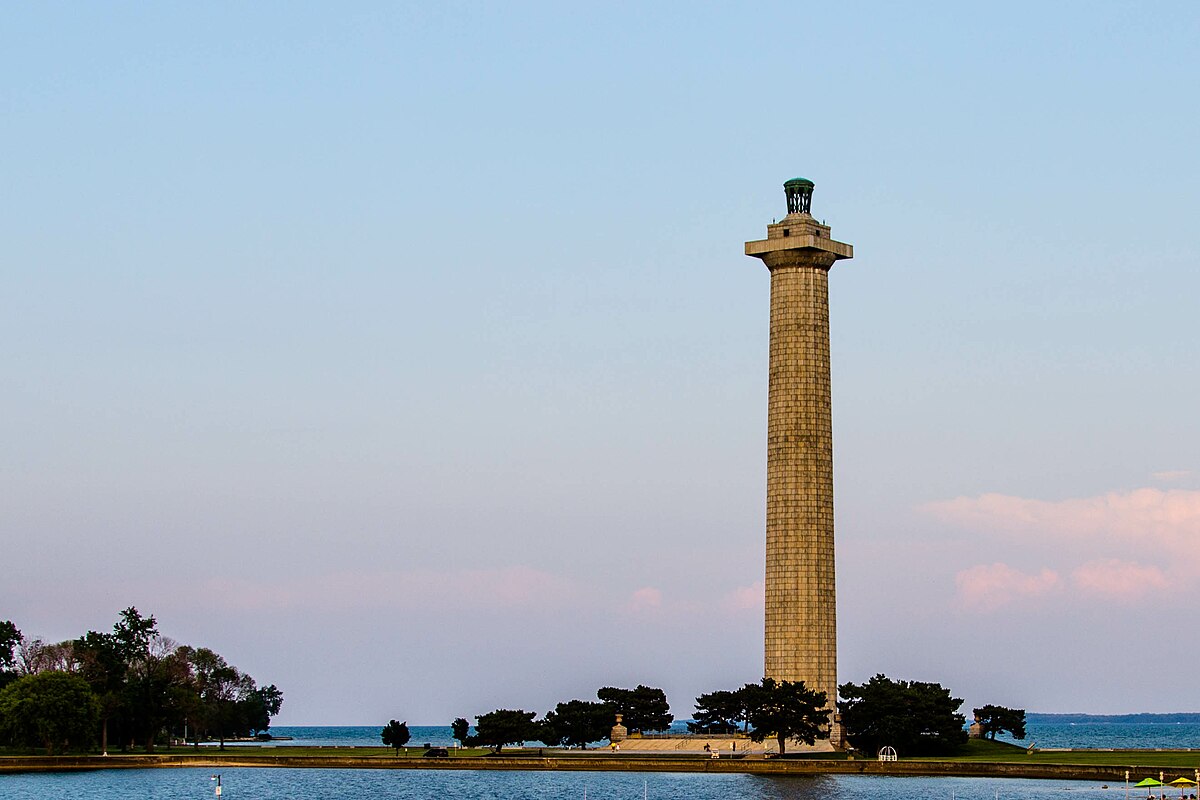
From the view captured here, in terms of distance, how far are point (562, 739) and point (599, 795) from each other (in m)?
23.7

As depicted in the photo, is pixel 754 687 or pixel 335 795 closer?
pixel 335 795

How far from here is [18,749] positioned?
118 meters

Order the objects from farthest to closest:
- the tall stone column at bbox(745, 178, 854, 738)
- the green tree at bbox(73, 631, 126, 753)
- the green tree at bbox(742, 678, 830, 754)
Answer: the green tree at bbox(73, 631, 126, 753) → the tall stone column at bbox(745, 178, 854, 738) → the green tree at bbox(742, 678, 830, 754)

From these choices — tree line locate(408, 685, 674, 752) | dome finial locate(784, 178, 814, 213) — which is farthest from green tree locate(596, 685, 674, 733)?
dome finial locate(784, 178, 814, 213)

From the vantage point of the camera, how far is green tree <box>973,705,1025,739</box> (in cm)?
10719

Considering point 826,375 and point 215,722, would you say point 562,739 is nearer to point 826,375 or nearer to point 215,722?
point 826,375

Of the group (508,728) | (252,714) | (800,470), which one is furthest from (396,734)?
(252,714)

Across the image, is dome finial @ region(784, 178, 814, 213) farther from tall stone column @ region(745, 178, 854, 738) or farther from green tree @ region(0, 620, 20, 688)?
green tree @ region(0, 620, 20, 688)

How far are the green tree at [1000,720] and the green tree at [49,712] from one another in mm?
55905

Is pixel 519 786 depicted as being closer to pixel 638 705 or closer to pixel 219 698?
pixel 638 705

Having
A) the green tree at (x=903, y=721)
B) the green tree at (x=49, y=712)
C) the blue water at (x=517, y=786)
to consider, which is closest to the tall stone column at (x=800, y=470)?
the green tree at (x=903, y=721)

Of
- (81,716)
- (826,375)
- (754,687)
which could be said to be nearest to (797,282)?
(826,375)

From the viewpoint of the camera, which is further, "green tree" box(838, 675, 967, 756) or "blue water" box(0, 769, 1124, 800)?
"green tree" box(838, 675, 967, 756)

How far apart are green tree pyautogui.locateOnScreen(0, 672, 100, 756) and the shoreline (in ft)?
8.69
